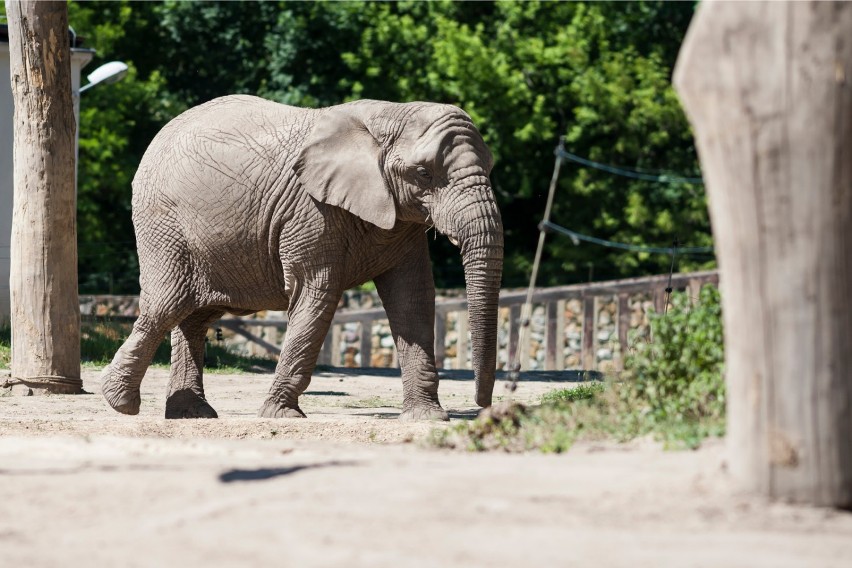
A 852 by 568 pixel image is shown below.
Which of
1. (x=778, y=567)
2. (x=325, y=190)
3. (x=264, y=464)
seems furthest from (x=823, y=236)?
(x=325, y=190)

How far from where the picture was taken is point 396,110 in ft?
34.3

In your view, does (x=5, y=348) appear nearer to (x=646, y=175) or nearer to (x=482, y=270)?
(x=482, y=270)

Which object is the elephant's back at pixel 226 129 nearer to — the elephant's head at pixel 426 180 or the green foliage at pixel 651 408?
the elephant's head at pixel 426 180

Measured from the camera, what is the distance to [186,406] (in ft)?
37.5

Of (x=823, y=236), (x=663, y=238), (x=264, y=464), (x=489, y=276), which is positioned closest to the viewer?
(x=823, y=236)

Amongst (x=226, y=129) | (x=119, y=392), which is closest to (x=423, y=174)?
(x=226, y=129)

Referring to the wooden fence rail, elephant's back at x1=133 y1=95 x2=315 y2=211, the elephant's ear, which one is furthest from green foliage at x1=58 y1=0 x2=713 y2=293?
the elephant's ear

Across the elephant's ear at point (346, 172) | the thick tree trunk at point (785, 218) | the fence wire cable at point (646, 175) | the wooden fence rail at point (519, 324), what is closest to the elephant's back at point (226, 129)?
the elephant's ear at point (346, 172)

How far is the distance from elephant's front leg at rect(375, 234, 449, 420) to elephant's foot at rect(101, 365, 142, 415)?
2178 millimetres

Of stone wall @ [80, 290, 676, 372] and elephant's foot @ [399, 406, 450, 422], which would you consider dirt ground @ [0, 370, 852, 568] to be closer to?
elephant's foot @ [399, 406, 450, 422]

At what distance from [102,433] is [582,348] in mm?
16009

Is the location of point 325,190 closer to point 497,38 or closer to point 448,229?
point 448,229

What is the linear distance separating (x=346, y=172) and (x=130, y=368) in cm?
246

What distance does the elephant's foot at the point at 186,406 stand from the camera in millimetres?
11398
